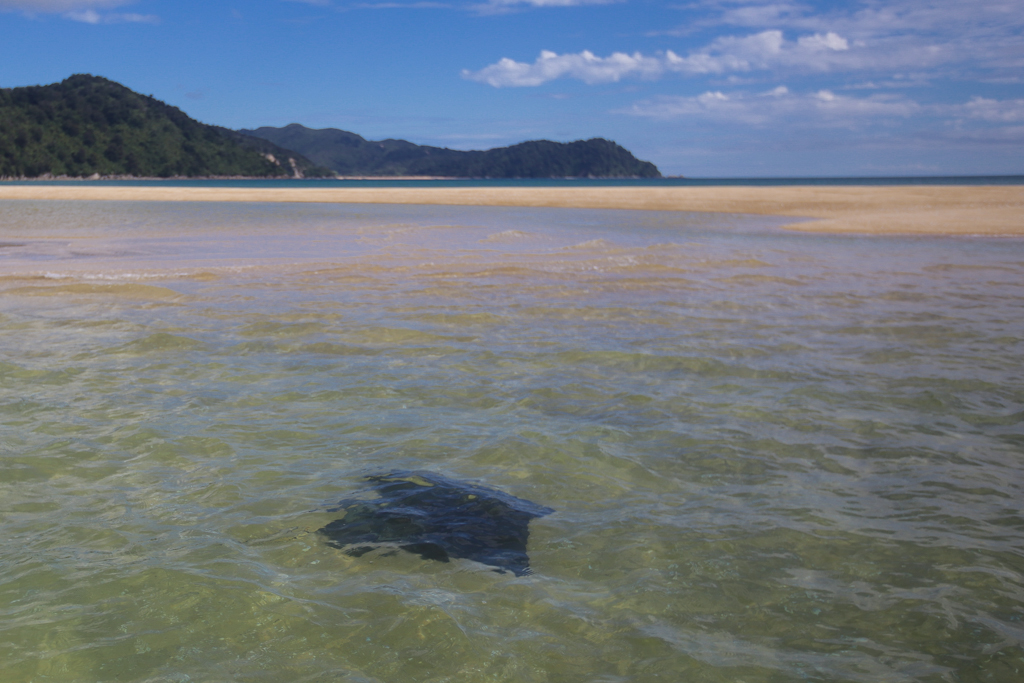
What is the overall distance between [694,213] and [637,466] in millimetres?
40561

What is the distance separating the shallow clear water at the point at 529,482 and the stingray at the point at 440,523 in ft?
0.43

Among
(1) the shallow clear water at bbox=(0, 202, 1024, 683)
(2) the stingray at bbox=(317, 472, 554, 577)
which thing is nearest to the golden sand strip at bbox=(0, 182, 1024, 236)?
(1) the shallow clear water at bbox=(0, 202, 1024, 683)

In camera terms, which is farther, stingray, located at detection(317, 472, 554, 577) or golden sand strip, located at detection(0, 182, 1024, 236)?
golden sand strip, located at detection(0, 182, 1024, 236)

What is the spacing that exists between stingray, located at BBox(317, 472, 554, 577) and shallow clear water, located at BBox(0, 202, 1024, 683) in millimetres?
132

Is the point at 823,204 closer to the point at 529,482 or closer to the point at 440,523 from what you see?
the point at 529,482

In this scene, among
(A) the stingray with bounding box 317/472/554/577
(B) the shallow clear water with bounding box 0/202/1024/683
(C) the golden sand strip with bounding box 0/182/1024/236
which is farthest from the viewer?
(C) the golden sand strip with bounding box 0/182/1024/236

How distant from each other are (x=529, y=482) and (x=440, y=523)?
104 centimetres

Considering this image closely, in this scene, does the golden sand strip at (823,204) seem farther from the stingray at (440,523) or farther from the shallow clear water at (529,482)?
the stingray at (440,523)

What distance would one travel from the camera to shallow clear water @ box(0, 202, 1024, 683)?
3.59 metres

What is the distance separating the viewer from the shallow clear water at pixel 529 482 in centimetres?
359

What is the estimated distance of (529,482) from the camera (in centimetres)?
560

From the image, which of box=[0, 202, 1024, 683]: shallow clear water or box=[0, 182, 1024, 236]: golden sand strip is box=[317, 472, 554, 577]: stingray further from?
box=[0, 182, 1024, 236]: golden sand strip

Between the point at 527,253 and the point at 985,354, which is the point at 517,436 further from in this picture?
the point at 527,253

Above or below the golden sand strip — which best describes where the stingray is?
below
